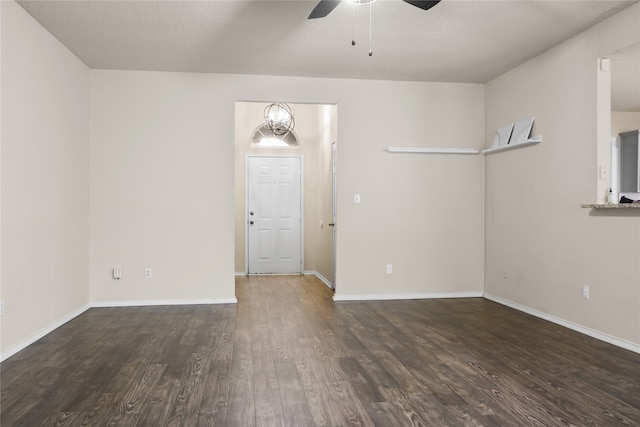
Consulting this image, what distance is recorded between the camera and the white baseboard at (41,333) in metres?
3.38

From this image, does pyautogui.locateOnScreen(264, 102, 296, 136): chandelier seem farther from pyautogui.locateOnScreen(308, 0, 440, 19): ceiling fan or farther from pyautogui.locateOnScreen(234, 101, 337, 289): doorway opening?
pyautogui.locateOnScreen(308, 0, 440, 19): ceiling fan

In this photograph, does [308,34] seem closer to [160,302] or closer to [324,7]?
[324,7]

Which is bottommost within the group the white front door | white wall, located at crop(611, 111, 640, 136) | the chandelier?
the white front door

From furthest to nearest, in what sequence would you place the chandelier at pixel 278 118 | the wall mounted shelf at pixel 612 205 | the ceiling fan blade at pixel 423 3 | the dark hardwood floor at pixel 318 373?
the chandelier at pixel 278 118
the wall mounted shelf at pixel 612 205
the ceiling fan blade at pixel 423 3
the dark hardwood floor at pixel 318 373

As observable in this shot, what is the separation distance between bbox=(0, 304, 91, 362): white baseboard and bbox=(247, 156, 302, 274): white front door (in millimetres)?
3279

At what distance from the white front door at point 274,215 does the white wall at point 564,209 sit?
3560 mm

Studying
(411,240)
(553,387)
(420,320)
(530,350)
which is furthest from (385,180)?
(553,387)

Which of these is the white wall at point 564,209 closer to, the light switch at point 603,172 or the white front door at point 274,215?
the light switch at point 603,172

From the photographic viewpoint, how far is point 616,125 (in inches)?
255

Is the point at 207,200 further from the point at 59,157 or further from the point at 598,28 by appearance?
the point at 598,28

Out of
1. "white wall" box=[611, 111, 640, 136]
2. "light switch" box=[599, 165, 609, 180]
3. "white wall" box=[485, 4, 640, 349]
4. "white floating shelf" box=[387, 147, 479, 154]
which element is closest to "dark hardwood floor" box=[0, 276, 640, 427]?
"white wall" box=[485, 4, 640, 349]

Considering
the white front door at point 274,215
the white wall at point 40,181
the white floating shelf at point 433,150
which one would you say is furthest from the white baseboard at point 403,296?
the white wall at point 40,181

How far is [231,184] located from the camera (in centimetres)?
542

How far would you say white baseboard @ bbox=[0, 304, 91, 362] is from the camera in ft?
11.1
